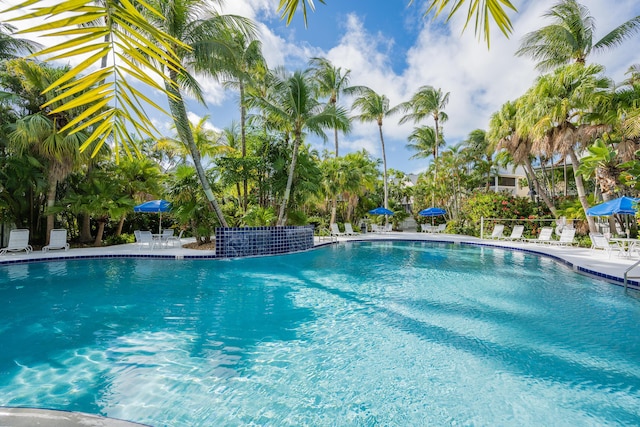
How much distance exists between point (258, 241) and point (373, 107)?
16998 millimetres

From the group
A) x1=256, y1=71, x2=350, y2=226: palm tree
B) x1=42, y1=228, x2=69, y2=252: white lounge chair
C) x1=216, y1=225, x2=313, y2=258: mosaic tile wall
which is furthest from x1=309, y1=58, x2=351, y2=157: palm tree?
x1=42, y1=228, x2=69, y2=252: white lounge chair

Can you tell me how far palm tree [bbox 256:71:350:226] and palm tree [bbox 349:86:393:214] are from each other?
11.0 m

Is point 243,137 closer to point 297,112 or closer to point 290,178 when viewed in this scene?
point 297,112

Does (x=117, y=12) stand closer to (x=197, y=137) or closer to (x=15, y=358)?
(x=15, y=358)

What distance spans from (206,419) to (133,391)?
1.00 meters

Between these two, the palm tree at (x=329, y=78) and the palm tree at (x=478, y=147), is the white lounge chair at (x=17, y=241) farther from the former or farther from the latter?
the palm tree at (x=478, y=147)

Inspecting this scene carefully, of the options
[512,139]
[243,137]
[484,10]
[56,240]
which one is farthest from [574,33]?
[56,240]

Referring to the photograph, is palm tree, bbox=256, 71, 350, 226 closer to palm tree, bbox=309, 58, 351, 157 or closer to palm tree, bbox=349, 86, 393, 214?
palm tree, bbox=309, 58, 351, 157

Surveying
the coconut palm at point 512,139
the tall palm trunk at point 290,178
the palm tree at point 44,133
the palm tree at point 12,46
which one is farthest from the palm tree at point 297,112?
the coconut palm at point 512,139

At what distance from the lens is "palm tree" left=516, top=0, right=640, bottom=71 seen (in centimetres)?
1384

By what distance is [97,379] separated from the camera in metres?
3.50

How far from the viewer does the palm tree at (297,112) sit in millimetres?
13586

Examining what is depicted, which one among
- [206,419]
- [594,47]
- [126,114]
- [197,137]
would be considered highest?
[594,47]

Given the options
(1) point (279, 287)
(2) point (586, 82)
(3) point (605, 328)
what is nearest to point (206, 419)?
(1) point (279, 287)
